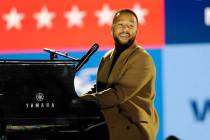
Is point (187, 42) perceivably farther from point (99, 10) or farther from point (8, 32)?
point (8, 32)

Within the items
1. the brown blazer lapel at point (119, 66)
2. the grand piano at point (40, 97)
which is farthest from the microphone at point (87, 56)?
the brown blazer lapel at point (119, 66)

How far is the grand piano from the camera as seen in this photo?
272cm

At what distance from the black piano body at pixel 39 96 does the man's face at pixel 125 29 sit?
0.62 meters

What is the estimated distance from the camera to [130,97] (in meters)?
3.15

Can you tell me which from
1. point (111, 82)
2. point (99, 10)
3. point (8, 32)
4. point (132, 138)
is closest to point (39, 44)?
point (8, 32)

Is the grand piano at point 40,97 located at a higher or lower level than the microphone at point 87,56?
lower

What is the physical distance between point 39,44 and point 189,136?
1.50 metres

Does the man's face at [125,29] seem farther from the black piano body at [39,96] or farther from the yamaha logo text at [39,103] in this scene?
the yamaha logo text at [39,103]

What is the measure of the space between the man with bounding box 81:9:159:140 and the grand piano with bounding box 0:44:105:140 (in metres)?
0.26

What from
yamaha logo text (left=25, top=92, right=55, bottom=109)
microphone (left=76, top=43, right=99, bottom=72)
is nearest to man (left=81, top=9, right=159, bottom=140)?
microphone (left=76, top=43, right=99, bottom=72)

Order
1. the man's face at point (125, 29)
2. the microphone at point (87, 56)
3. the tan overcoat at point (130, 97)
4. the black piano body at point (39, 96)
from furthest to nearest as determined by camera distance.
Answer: the man's face at point (125, 29), the tan overcoat at point (130, 97), the microphone at point (87, 56), the black piano body at point (39, 96)

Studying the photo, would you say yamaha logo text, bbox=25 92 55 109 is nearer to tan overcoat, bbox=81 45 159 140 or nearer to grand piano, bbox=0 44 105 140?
grand piano, bbox=0 44 105 140

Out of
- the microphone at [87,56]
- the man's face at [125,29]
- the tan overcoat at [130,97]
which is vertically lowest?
the tan overcoat at [130,97]

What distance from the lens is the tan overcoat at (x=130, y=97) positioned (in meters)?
3.11
